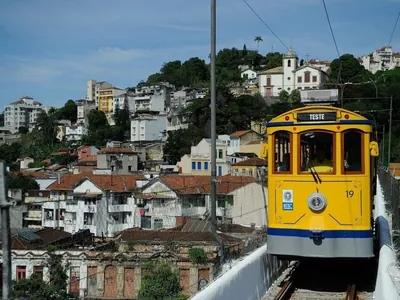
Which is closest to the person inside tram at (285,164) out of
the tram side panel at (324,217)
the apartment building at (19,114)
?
the tram side panel at (324,217)

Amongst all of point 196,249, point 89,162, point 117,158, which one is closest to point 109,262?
point 196,249

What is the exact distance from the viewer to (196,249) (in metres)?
19.1

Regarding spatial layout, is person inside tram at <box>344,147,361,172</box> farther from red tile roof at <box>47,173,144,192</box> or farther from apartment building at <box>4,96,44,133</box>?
apartment building at <box>4,96,44,133</box>

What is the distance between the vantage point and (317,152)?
1005cm

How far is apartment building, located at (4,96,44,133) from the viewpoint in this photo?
570 feet

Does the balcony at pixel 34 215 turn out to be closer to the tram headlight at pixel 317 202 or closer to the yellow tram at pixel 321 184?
the yellow tram at pixel 321 184

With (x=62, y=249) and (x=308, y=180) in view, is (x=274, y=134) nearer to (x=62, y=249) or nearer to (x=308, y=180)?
(x=308, y=180)

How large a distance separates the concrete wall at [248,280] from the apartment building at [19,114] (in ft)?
555

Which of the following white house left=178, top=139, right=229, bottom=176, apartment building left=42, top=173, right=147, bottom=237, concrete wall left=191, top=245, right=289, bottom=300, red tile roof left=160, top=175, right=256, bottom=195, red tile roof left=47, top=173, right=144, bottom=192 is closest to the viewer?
concrete wall left=191, top=245, right=289, bottom=300

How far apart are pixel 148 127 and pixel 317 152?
285ft

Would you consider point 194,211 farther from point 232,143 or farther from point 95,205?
point 232,143

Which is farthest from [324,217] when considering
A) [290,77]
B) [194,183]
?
[290,77]

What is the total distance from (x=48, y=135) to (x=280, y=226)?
115 m

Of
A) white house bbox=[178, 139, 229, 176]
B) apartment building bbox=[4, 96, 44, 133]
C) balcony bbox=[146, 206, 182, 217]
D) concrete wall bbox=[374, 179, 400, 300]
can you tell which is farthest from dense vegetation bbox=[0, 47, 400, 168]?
apartment building bbox=[4, 96, 44, 133]
